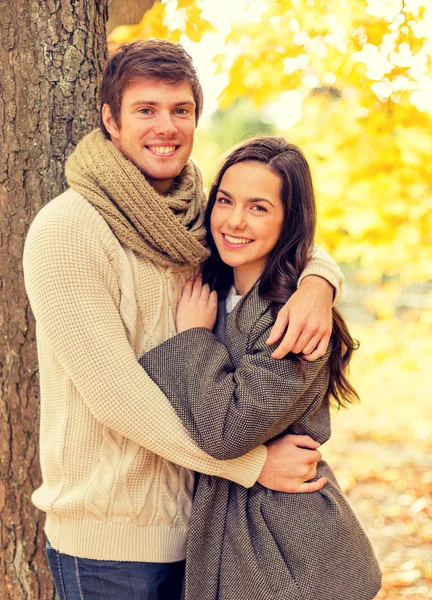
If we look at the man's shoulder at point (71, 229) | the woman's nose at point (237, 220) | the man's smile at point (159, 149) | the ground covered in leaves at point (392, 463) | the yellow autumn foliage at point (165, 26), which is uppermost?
the yellow autumn foliage at point (165, 26)

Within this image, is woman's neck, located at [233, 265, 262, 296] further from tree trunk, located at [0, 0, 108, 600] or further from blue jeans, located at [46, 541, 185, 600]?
Answer: blue jeans, located at [46, 541, 185, 600]

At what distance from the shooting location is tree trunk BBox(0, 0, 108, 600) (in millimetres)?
2568

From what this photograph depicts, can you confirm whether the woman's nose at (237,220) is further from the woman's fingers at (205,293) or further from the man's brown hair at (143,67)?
the man's brown hair at (143,67)

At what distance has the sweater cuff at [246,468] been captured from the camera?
2.09m

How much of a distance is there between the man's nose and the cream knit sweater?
1.09ft

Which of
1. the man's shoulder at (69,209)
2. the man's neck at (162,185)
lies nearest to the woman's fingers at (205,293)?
the man's neck at (162,185)

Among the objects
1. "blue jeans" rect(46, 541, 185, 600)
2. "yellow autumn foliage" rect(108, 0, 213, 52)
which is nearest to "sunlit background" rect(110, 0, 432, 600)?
"yellow autumn foliage" rect(108, 0, 213, 52)

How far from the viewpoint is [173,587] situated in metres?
2.24

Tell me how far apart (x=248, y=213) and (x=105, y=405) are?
75 centimetres

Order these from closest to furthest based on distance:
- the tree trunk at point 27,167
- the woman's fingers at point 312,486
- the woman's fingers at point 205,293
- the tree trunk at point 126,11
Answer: the woman's fingers at point 312,486 → the woman's fingers at point 205,293 → the tree trunk at point 27,167 → the tree trunk at point 126,11

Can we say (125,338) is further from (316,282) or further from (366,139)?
(366,139)

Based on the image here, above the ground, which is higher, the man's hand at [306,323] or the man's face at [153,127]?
the man's face at [153,127]

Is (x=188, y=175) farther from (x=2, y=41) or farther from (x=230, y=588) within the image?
(x=230, y=588)

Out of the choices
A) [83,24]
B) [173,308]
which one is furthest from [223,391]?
[83,24]
